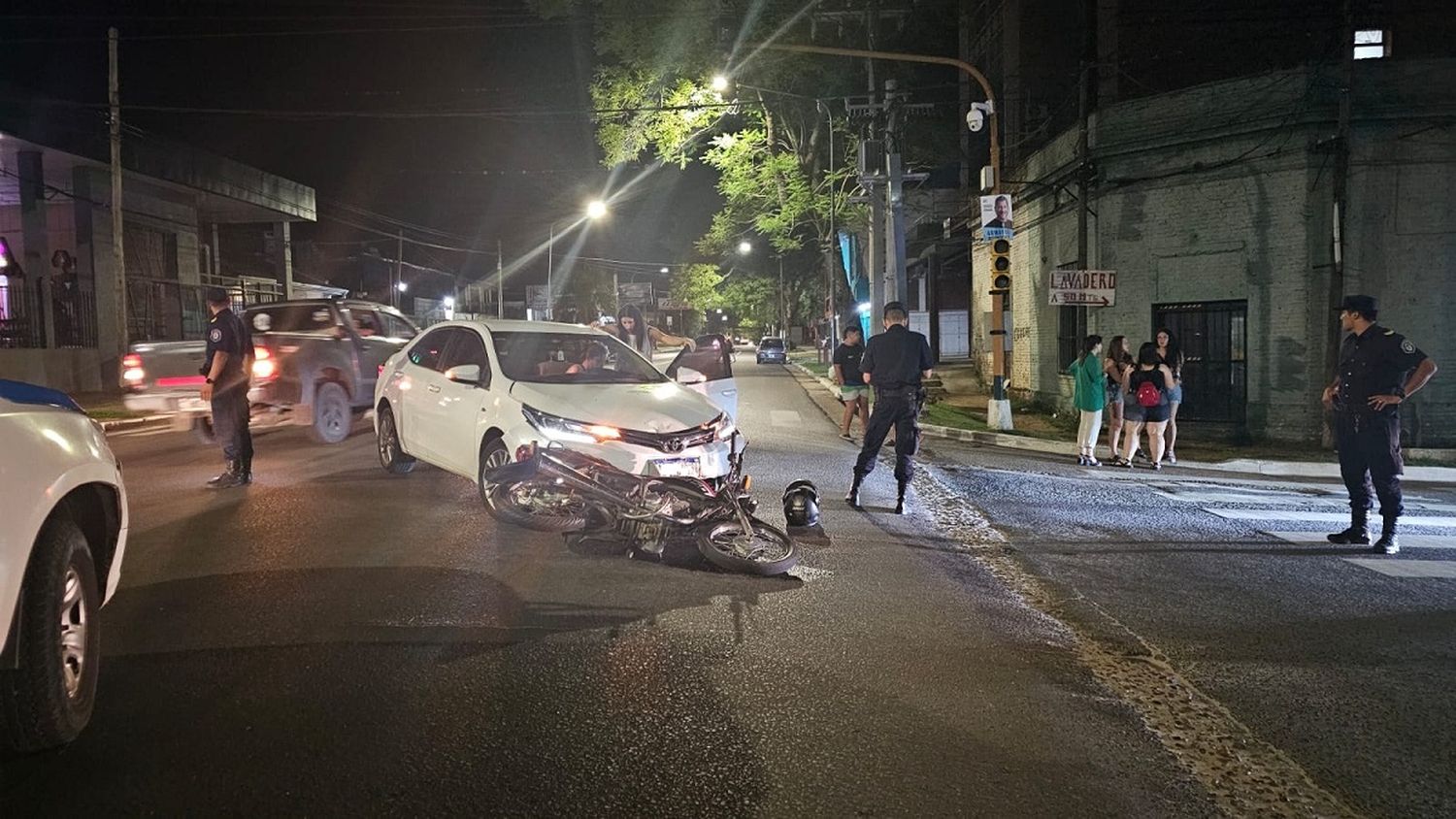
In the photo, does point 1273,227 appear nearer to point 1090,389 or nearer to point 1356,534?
point 1090,389

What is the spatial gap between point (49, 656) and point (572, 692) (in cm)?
195

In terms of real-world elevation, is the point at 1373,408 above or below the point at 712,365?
below

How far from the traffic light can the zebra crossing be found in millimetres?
5651

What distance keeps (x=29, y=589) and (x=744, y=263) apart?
47761mm

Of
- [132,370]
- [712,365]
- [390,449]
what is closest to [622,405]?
[712,365]

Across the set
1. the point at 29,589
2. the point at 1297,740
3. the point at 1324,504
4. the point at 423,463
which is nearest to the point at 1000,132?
the point at 1324,504

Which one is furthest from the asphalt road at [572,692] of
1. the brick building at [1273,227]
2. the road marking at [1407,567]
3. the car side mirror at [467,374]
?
the brick building at [1273,227]

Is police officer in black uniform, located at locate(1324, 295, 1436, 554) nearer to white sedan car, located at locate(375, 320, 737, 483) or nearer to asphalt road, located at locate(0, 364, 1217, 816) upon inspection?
asphalt road, located at locate(0, 364, 1217, 816)

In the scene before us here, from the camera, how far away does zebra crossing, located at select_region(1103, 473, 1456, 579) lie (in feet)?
24.1

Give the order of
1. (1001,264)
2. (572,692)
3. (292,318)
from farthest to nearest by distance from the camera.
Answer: (1001,264), (292,318), (572,692)

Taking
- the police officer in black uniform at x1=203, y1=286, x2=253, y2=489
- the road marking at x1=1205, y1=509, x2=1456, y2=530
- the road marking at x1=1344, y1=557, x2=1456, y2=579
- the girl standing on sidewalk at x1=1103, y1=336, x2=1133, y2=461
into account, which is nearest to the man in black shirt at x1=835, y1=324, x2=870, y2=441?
the girl standing on sidewalk at x1=1103, y1=336, x2=1133, y2=461

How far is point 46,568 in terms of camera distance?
3441mm

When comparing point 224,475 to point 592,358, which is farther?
point 224,475

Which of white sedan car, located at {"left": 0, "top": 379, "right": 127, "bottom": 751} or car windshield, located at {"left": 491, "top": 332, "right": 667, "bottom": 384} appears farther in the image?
car windshield, located at {"left": 491, "top": 332, "right": 667, "bottom": 384}
